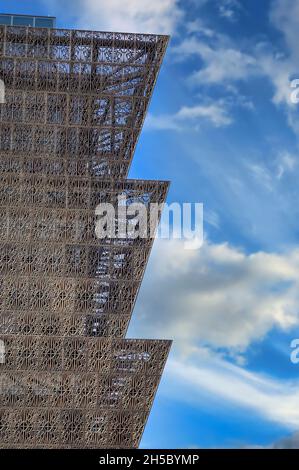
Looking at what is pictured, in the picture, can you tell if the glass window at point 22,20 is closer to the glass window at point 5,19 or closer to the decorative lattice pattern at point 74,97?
the glass window at point 5,19

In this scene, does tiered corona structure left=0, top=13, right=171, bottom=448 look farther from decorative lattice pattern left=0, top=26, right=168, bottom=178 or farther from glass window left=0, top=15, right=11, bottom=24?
glass window left=0, top=15, right=11, bottom=24

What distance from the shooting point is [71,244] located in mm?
38656

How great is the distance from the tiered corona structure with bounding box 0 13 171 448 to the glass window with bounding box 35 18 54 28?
0.54 meters

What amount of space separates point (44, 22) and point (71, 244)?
991 cm

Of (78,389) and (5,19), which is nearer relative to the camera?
(78,389)

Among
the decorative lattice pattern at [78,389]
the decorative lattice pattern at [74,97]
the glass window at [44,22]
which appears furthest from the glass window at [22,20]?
the decorative lattice pattern at [78,389]

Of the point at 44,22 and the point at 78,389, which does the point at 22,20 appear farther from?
the point at 78,389

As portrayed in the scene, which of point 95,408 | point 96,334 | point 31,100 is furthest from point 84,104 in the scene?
point 95,408

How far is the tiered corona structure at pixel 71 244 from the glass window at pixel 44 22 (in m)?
0.54

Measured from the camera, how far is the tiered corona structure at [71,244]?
37250mm

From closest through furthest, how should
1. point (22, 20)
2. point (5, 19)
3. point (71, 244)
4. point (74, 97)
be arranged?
point (71, 244) < point (74, 97) < point (22, 20) < point (5, 19)

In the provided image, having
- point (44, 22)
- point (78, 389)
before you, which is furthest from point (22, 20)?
point (78, 389)

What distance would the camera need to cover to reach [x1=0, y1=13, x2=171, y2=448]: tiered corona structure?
37.2 meters
